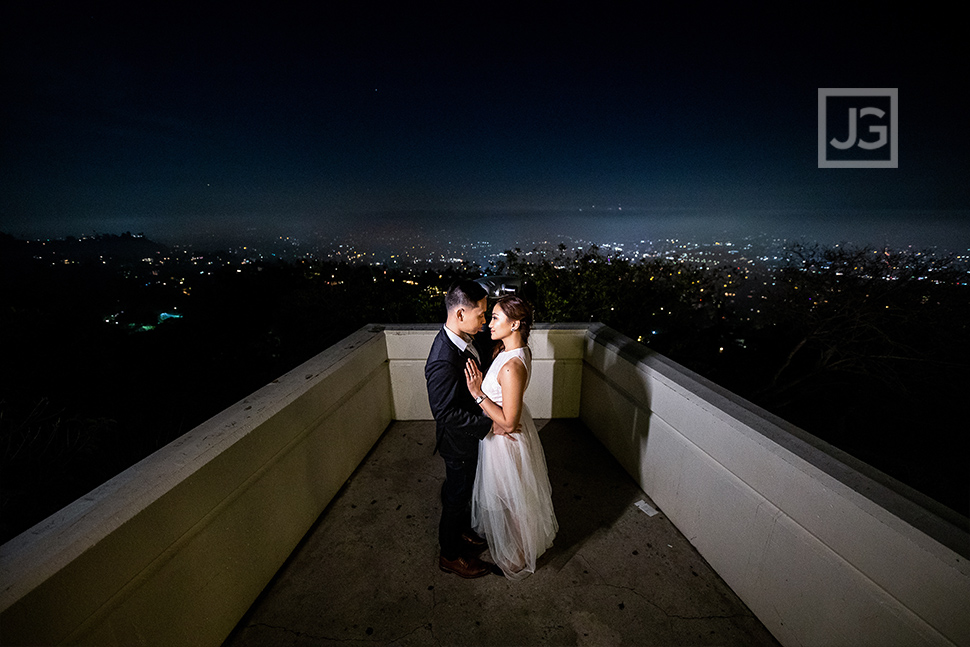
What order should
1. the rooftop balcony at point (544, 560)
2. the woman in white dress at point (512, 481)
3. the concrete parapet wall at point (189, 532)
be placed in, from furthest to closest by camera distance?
the woman in white dress at point (512, 481)
the rooftop balcony at point (544, 560)
the concrete parapet wall at point (189, 532)

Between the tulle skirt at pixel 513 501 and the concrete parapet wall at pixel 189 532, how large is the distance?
132 centimetres

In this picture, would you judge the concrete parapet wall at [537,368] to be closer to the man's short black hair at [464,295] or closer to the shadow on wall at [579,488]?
the shadow on wall at [579,488]

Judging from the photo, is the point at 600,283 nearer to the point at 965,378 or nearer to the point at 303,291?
the point at 965,378

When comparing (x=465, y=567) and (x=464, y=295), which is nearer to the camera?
Result: (x=464, y=295)

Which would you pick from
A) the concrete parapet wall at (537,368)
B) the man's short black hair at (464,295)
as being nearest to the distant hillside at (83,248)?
the concrete parapet wall at (537,368)

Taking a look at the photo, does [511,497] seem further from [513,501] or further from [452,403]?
[452,403]

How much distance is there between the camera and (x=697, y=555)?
8.77 ft

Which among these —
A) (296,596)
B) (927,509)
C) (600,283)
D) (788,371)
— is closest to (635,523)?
(927,509)

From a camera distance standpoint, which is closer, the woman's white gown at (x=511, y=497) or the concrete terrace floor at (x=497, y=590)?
the concrete terrace floor at (x=497, y=590)

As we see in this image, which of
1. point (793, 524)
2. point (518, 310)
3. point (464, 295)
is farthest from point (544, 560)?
point (464, 295)

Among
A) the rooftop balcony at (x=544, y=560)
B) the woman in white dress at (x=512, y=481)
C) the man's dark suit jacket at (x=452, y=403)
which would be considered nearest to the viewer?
the rooftop balcony at (x=544, y=560)

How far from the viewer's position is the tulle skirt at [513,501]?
2.48 meters

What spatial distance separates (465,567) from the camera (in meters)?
2.53

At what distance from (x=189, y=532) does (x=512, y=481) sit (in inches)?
68.1
